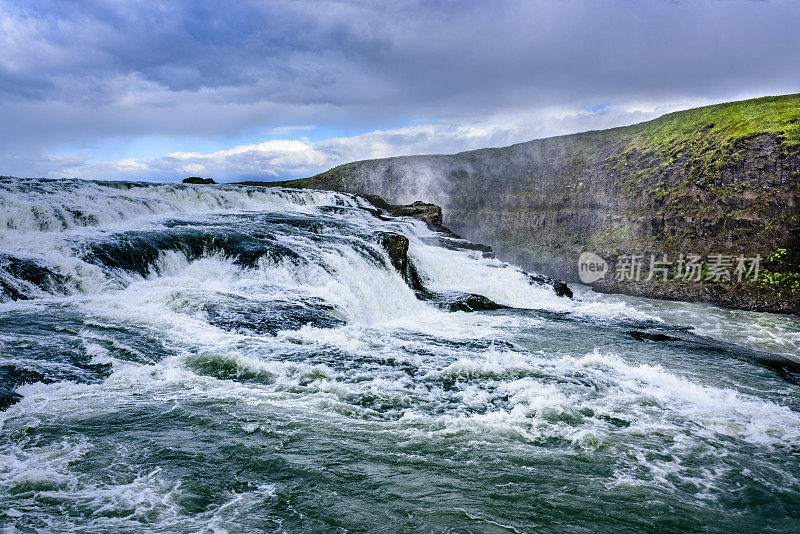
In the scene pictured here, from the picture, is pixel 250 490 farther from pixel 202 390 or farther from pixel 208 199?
pixel 208 199

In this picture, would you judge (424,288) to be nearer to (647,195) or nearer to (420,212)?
(420,212)

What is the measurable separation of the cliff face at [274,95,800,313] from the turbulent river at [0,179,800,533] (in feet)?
63.0

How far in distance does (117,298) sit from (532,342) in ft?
33.8

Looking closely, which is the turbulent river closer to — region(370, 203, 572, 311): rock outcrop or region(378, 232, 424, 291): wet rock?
region(370, 203, 572, 311): rock outcrop

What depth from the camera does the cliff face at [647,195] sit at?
93.2 ft

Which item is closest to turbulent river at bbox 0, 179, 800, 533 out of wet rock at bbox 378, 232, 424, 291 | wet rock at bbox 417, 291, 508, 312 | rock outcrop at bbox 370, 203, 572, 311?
wet rock at bbox 417, 291, 508, 312

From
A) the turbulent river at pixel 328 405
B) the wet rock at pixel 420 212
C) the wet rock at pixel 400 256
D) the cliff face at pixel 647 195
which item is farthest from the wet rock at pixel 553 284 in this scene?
the cliff face at pixel 647 195

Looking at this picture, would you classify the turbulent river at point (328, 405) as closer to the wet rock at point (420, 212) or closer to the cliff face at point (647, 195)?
the wet rock at point (420, 212)

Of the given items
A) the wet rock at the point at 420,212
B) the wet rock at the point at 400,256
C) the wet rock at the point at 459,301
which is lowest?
the wet rock at the point at 459,301

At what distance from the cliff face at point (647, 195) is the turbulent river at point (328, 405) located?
19.2 metres

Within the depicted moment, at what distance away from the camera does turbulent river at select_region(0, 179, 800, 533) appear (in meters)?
4.40

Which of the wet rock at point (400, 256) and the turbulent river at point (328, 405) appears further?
the wet rock at point (400, 256)

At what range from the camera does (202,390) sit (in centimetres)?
708

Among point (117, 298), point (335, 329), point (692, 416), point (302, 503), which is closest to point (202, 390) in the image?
point (302, 503)
